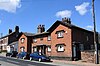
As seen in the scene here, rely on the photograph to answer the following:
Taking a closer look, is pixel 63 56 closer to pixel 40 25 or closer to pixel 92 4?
pixel 92 4

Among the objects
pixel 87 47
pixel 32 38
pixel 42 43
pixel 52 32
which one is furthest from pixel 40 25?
pixel 87 47

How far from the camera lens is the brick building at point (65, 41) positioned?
39.2m

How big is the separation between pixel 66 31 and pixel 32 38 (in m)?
17.1

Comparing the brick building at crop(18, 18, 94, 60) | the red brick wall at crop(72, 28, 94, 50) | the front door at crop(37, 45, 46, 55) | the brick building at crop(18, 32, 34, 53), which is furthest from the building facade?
the red brick wall at crop(72, 28, 94, 50)

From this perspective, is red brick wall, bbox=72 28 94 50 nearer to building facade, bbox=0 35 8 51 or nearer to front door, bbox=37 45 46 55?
front door, bbox=37 45 46 55

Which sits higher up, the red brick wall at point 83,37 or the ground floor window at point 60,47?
the red brick wall at point 83,37

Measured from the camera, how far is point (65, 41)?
40625 mm

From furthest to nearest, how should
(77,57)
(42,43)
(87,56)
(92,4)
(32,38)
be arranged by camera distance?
(32,38) < (42,43) < (77,57) < (87,56) < (92,4)

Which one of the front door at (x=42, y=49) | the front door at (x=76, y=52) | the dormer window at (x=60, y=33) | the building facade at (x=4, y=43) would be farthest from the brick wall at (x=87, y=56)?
the building facade at (x=4, y=43)

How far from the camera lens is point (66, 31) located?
133 feet

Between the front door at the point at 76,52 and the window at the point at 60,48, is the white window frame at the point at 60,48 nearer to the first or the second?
the window at the point at 60,48

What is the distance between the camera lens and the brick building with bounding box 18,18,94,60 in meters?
39.2

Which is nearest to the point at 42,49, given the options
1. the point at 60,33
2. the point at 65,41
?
the point at 60,33

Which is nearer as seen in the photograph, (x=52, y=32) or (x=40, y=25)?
(x=52, y=32)
